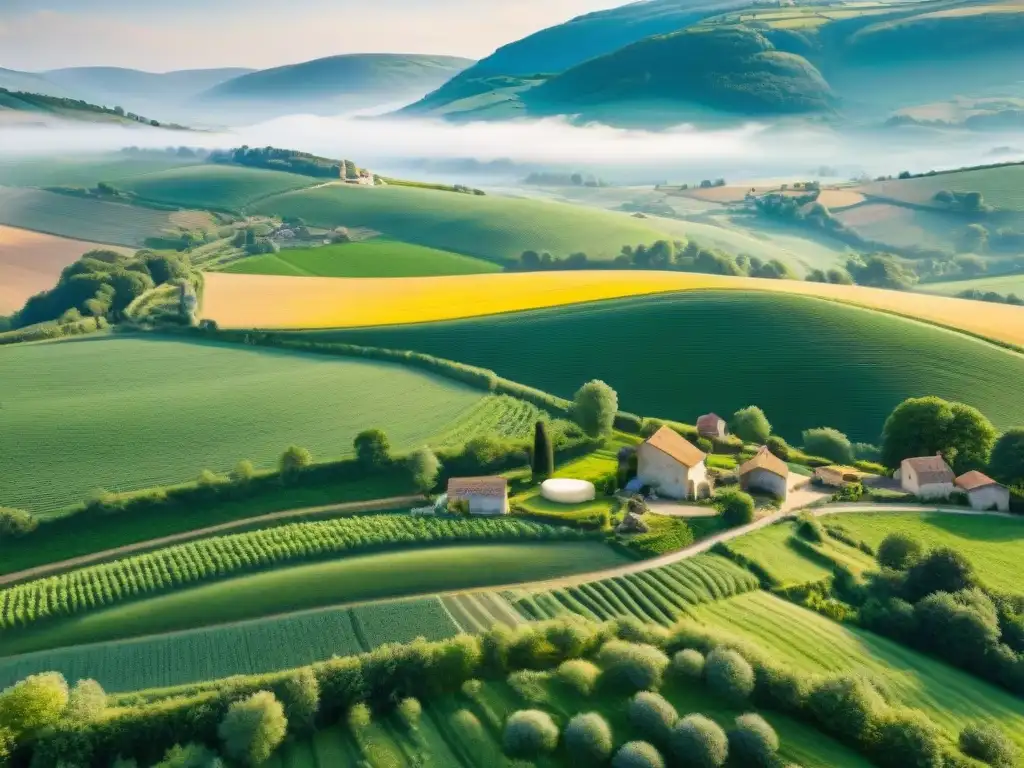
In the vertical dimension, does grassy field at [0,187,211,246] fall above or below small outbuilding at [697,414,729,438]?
above

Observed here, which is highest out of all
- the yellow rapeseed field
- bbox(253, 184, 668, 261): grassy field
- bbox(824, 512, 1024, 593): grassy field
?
bbox(253, 184, 668, 261): grassy field

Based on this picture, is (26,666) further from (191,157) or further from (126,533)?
(191,157)

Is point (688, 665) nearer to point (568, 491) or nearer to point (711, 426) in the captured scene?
point (568, 491)

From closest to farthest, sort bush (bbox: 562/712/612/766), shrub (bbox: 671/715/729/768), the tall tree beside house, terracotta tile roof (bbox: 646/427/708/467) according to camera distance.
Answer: shrub (bbox: 671/715/729/768), bush (bbox: 562/712/612/766), terracotta tile roof (bbox: 646/427/708/467), the tall tree beside house

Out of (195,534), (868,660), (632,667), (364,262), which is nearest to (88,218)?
(364,262)

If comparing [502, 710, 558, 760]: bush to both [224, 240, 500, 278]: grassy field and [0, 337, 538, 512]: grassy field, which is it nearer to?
[0, 337, 538, 512]: grassy field

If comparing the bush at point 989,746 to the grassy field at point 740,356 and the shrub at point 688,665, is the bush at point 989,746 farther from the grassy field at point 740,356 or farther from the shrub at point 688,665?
the grassy field at point 740,356

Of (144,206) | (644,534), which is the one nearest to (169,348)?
(644,534)

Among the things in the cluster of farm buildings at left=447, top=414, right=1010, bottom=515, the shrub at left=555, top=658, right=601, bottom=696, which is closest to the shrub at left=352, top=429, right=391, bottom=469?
the cluster of farm buildings at left=447, top=414, right=1010, bottom=515
